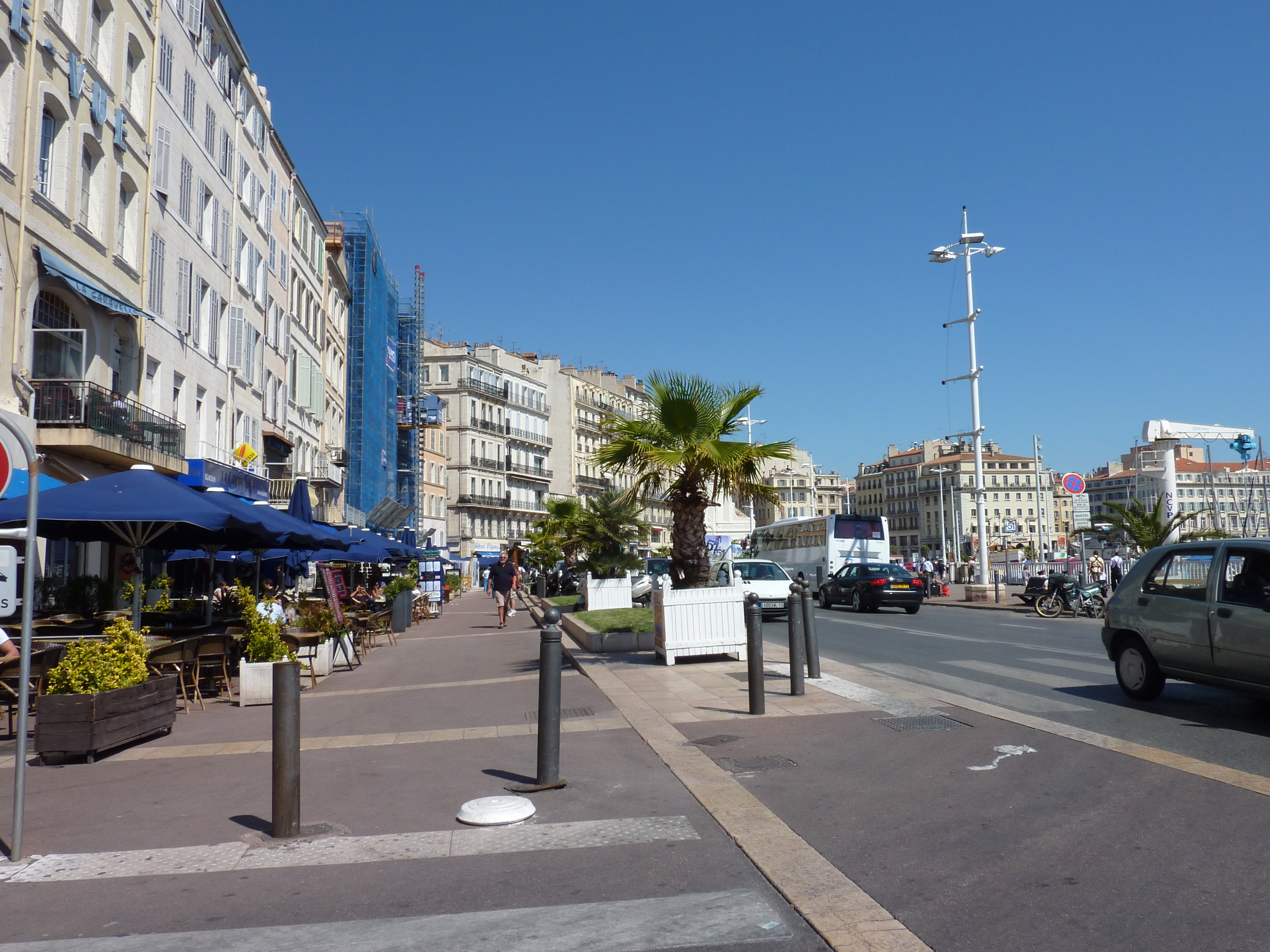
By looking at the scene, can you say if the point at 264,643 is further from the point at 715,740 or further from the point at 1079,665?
the point at 1079,665

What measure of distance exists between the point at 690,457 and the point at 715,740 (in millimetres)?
6831

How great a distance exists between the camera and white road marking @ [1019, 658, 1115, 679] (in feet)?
42.1

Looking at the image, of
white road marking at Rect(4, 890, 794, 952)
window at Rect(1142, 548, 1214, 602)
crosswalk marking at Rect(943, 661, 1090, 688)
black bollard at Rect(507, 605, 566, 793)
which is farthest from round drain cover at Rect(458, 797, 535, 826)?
crosswalk marking at Rect(943, 661, 1090, 688)

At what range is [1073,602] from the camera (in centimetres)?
2780

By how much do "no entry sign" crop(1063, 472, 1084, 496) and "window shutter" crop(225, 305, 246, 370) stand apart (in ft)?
82.6

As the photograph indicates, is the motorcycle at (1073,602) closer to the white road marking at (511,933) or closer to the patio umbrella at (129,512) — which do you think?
the patio umbrella at (129,512)

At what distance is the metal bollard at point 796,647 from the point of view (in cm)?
1045

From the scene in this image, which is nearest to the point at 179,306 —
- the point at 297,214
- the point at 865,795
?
the point at 297,214

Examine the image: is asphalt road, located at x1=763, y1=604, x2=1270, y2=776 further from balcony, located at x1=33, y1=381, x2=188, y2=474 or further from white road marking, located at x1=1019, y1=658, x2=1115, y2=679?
balcony, located at x1=33, y1=381, x2=188, y2=474

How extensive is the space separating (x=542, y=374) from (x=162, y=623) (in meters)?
89.6

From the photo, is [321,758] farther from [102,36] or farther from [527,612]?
[527,612]

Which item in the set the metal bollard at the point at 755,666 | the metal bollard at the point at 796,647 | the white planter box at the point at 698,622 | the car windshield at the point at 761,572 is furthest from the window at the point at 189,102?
the metal bollard at the point at 755,666

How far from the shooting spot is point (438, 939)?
13.8 ft

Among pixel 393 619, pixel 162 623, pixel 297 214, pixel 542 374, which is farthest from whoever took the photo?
pixel 542 374
